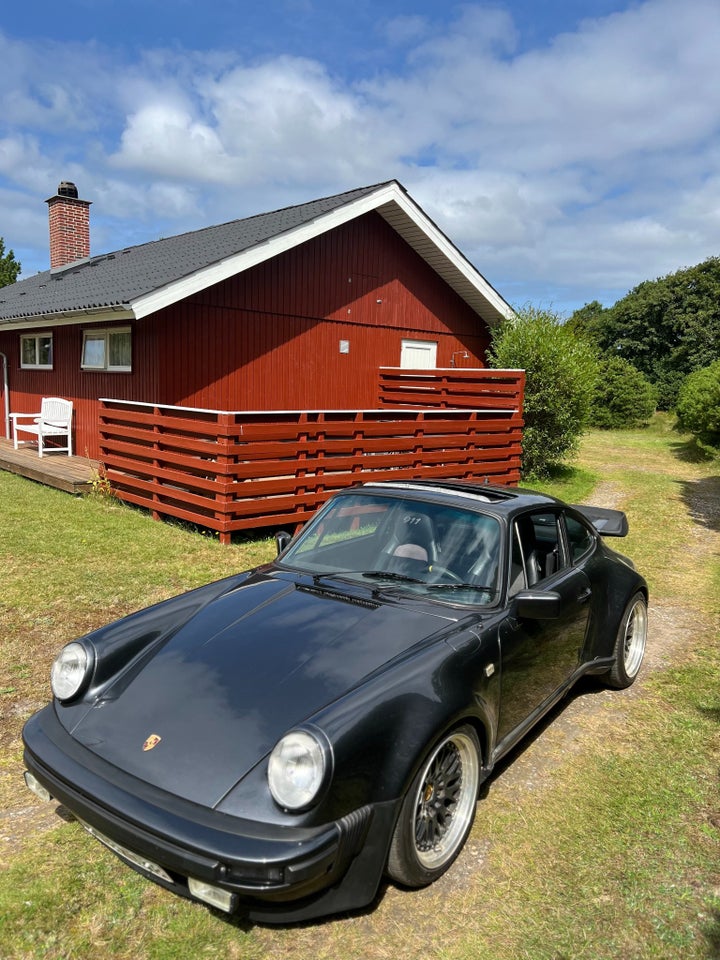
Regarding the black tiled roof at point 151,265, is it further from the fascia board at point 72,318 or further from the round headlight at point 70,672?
the round headlight at point 70,672

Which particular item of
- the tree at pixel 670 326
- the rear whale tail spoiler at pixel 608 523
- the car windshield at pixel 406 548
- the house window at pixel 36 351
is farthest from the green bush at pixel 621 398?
the car windshield at pixel 406 548

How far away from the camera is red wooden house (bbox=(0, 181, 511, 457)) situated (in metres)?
10.6

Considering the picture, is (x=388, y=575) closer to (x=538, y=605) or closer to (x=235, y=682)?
(x=538, y=605)

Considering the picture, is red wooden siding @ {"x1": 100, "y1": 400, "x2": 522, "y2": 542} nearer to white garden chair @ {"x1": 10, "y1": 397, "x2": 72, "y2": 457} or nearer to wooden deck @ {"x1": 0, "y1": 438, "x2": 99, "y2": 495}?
wooden deck @ {"x1": 0, "y1": 438, "x2": 99, "y2": 495}

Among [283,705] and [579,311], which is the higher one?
[579,311]

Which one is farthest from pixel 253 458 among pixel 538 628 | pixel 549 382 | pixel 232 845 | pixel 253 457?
pixel 549 382

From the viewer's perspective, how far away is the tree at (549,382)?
13336mm

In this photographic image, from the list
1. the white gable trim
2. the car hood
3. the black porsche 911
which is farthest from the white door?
the car hood

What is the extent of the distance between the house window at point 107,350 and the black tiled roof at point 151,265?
2.25 feet

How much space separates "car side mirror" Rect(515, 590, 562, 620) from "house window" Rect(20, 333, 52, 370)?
42.7 ft

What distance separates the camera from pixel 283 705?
2.44 metres

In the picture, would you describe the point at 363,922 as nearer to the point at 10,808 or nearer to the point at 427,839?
the point at 427,839

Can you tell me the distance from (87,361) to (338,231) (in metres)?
5.31

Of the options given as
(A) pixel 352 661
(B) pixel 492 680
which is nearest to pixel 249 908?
(A) pixel 352 661
